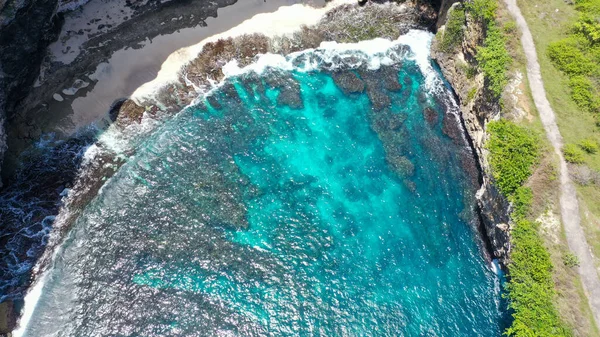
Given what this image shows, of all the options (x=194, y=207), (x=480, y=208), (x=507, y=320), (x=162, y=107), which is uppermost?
(x=162, y=107)

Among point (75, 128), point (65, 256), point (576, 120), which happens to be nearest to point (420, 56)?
point (576, 120)

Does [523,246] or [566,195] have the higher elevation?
[566,195]

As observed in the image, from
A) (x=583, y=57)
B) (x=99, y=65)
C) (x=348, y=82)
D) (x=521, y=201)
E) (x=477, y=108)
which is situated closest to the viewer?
(x=521, y=201)

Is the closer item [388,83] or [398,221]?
[398,221]

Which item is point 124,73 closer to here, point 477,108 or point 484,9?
point 477,108

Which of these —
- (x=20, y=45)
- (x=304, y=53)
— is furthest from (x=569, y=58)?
(x=20, y=45)

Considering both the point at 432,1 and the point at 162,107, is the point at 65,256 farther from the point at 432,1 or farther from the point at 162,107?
the point at 432,1
